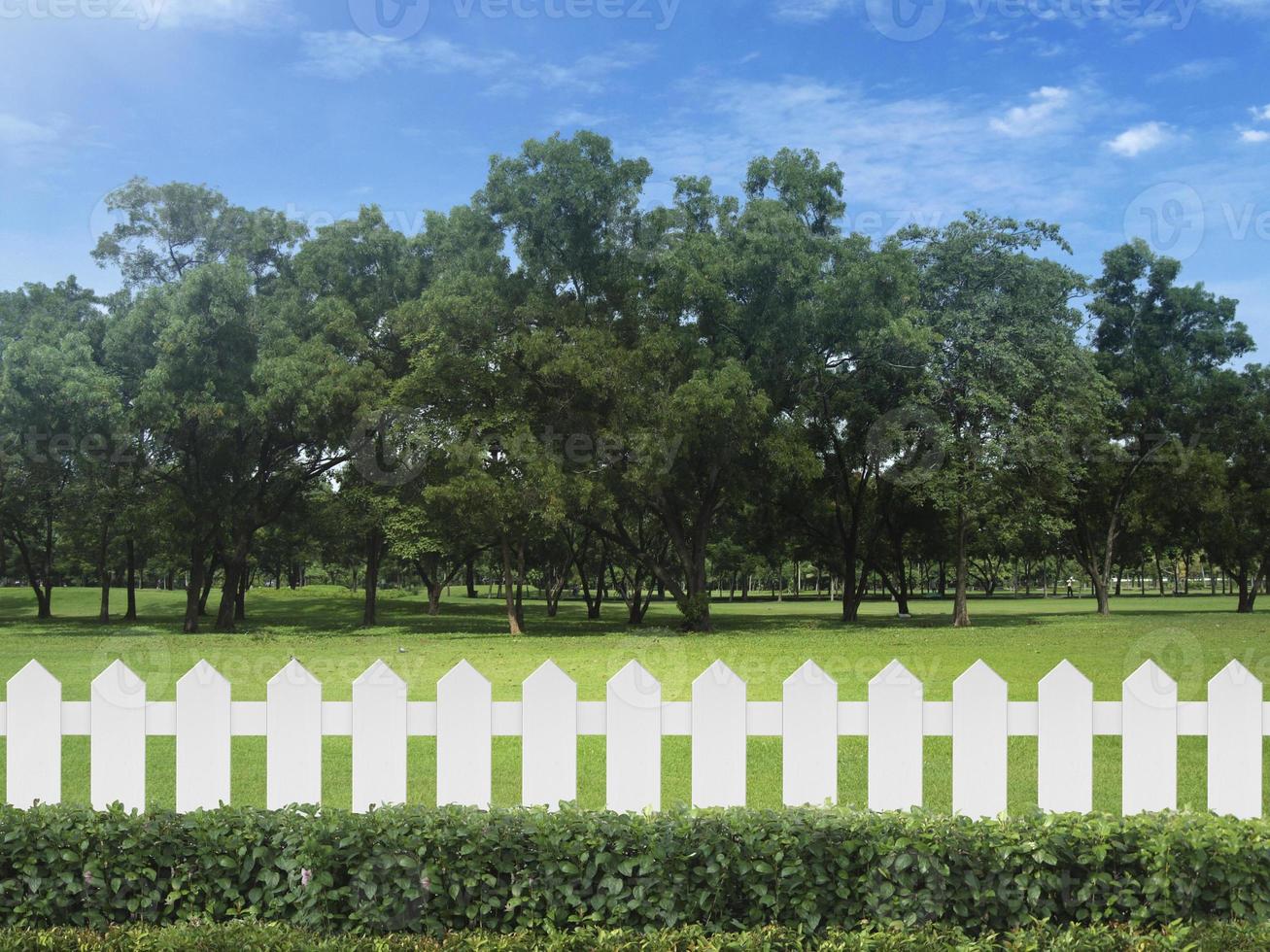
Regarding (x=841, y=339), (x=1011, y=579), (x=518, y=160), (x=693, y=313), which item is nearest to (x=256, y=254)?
(x=518, y=160)

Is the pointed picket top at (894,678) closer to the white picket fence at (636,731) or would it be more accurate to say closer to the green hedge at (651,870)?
the white picket fence at (636,731)

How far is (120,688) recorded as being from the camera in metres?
4.93

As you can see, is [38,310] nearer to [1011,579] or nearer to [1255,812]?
[1255,812]

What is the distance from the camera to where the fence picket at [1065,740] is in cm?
494

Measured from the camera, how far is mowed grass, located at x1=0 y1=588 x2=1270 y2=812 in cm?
905

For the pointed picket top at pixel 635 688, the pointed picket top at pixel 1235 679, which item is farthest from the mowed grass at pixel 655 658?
the pointed picket top at pixel 635 688

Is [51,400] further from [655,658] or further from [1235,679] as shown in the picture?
[1235,679]

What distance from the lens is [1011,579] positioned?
112 m

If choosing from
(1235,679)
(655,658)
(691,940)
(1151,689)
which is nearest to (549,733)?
(691,940)

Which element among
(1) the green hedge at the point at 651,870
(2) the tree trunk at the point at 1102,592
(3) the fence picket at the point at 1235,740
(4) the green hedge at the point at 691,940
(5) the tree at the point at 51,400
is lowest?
(2) the tree trunk at the point at 1102,592

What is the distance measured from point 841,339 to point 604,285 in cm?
732

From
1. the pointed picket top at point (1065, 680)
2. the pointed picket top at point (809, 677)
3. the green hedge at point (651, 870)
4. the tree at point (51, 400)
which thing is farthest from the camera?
the tree at point (51, 400)

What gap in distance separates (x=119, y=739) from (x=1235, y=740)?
530 centimetres

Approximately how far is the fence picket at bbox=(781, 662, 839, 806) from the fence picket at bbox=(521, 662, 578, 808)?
98 centimetres
